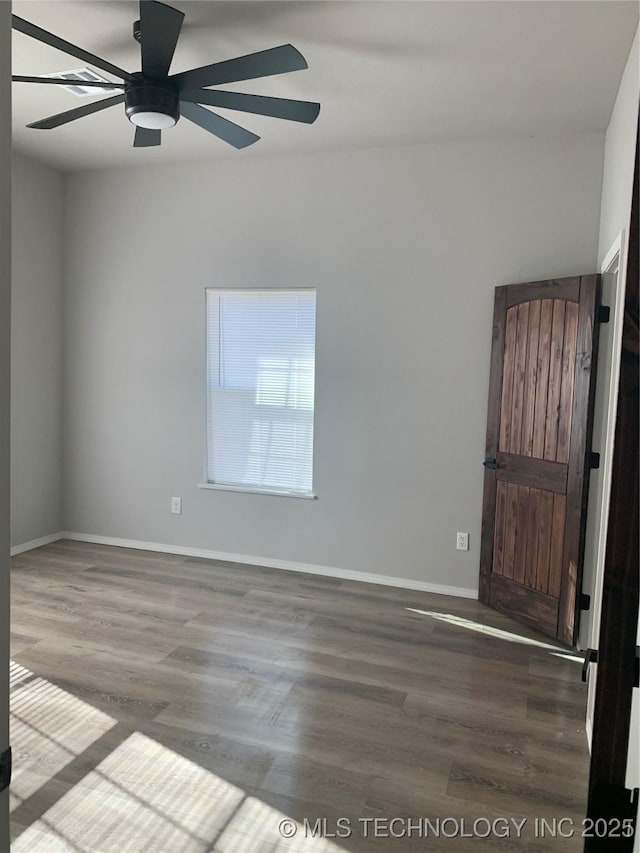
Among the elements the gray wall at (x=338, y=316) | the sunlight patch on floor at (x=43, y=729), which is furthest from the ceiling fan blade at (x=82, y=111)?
the sunlight patch on floor at (x=43, y=729)

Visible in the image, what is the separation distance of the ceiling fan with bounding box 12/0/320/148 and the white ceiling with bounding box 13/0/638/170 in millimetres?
384

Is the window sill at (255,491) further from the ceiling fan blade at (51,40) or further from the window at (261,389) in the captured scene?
the ceiling fan blade at (51,40)

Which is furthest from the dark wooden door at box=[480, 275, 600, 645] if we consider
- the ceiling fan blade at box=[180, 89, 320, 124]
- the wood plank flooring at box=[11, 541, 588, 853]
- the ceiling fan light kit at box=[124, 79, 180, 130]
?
the ceiling fan light kit at box=[124, 79, 180, 130]

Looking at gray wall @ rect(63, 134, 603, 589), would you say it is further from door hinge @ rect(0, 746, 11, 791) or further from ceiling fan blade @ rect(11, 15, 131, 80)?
door hinge @ rect(0, 746, 11, 791)

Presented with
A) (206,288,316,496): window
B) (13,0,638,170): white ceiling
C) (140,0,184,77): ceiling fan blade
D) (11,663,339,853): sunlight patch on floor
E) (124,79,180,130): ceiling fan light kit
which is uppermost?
(13,0,638,170): white ceiling

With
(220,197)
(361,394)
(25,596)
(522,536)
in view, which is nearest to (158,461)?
(25,596)

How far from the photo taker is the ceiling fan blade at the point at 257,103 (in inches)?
99.3

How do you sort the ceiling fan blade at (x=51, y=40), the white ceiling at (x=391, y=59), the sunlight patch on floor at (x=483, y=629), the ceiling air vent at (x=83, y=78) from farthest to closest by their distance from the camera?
the sunlight patch on floor at (x=483, y=629), the ceiling air vent at (x=83, y=78), the white ceiling at (x=391, y=59), the ceiling fan blade at (x=51, y=40)

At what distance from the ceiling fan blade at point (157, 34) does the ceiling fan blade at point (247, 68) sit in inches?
3.4

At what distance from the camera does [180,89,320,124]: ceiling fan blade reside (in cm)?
252

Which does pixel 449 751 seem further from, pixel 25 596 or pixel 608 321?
pixel 25 596

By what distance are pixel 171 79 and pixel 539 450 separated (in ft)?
8.92

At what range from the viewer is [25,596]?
405 cm

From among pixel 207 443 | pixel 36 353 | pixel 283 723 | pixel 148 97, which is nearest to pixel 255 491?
pixel 207 443
